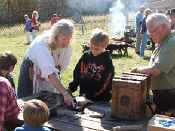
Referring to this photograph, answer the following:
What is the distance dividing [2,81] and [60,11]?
103 ft

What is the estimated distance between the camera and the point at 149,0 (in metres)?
24.6

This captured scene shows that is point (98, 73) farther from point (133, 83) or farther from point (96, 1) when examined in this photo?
point (96, 1)

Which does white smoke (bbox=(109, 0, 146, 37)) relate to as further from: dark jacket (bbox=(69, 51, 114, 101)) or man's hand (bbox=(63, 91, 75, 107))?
man's hand (bbox=(63, 91, 75, 107))

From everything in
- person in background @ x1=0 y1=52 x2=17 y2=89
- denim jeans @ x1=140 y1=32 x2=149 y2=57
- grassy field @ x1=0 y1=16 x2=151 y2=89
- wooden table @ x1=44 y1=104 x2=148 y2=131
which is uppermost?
person in background @ x1=0 y1=52 x2=17 y2=89

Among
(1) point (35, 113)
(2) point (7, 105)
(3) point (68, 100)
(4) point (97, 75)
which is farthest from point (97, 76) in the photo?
(1) point (35, 113)

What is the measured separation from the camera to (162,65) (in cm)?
422

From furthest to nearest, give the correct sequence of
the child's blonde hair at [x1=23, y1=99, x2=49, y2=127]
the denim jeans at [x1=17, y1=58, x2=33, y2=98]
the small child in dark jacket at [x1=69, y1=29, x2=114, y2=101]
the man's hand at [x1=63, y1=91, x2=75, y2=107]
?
the denim jeans at [x1=17, y1=58, x2=33, y2=98], the small child in dark jacket at [x1=69, y1=29, x2=114, y2=101], the man's hand at [x1=63, y1=91, x2=75, y2=107], the child's blonde hair at [x1=23, y1=99, x2=49, y2=127]

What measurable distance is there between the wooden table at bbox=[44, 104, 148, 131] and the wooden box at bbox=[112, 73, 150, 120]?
3.3 inches

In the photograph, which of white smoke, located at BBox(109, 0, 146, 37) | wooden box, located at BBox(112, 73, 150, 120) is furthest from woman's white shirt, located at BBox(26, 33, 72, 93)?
white smoke, located at BBox(109, 0, 146, 37)

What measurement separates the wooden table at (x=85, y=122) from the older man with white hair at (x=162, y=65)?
0.51 metres

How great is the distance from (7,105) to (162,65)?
155 cm

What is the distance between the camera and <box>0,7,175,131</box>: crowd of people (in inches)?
161

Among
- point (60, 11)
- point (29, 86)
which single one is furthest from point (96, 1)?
point (29, 86)

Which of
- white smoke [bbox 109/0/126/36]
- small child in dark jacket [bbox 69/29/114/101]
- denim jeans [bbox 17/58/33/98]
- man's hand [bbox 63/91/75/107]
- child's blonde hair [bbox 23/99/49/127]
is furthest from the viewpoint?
white smoke [bbox 109/0/126/36]
